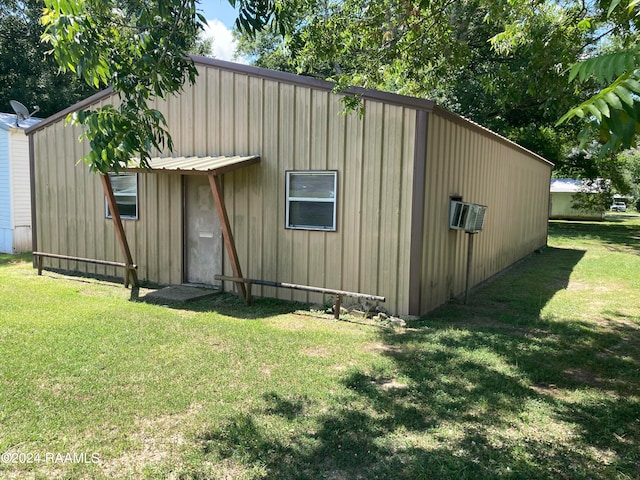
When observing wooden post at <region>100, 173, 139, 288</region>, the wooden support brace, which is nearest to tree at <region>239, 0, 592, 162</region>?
the wooden support brace

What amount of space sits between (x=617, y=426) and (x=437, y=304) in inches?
156

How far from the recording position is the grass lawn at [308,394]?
300cm

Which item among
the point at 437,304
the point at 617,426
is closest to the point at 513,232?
the point at 437,304

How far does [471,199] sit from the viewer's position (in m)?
8.80

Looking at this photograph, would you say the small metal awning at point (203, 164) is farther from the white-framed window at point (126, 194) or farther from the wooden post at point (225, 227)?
the white-framed window at point (126, 194)

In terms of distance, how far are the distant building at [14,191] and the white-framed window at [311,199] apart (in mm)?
9203

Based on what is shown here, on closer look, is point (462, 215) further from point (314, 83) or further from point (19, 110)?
point (19, 110)

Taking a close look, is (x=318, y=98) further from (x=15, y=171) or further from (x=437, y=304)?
(x=15, y=171)

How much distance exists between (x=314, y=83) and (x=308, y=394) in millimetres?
4808

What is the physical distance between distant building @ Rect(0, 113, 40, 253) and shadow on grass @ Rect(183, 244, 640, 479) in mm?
11529

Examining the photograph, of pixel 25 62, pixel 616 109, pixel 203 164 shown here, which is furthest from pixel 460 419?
pixel 25 62

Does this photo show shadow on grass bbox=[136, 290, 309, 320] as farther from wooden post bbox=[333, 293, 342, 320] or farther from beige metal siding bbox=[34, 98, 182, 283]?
beige metal siding bbox=[34, 98, 182, 283]

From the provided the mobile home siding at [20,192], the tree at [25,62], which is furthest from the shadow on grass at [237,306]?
the tree at [25,62]

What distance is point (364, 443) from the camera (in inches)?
127
